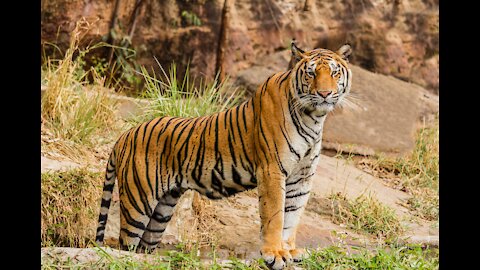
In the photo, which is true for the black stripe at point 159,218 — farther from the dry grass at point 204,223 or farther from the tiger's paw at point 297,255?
the tiger's paw at point 297,255

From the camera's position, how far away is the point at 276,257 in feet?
19.0

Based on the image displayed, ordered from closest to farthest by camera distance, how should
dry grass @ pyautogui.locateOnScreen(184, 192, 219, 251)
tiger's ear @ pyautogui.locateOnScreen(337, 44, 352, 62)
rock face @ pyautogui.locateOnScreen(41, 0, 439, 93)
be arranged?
tiger's ear @ pyautogui.locateOnScreen(337, 44, 352, 62) < dry grass @ pyautogui.locateOnScreen(184, 192, 219, 251) < rock face @ pyautogui.locateOnScreen(41, 0, 439, 93)

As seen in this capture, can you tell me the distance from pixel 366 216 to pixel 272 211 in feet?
10.5

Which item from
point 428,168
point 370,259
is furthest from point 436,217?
point 370,259

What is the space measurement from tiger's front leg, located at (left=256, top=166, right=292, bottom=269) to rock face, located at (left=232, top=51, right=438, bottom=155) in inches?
209

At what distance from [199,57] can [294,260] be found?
7186 millimetres

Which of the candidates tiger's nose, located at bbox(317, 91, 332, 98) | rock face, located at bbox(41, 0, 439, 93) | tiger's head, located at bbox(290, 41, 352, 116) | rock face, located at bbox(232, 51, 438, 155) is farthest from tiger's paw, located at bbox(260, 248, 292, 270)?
rock face, located at bbox(41, 0, 439, 93)

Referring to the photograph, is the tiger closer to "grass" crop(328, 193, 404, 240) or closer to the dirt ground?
the dirt ground

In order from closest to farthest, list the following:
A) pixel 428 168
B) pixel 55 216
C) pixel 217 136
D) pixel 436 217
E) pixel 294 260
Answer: pixel 294 260
pixel 217 136
pixel 55 216
pixel 436 217
pixel 428 168

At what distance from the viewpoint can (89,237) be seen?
7.60 m

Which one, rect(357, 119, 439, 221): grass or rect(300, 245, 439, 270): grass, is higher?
rect(300, 245, 439, 270): grass

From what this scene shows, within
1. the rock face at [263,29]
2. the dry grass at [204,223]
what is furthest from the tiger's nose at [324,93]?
the rock face at [263,29]

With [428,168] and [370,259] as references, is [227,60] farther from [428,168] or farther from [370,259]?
[370,259]

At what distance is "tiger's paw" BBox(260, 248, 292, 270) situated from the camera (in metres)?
5.77
